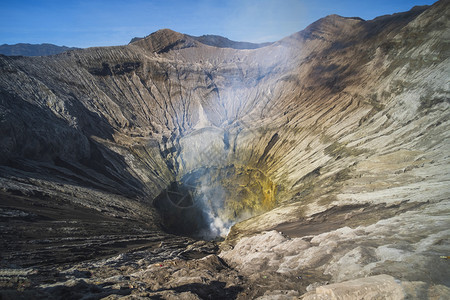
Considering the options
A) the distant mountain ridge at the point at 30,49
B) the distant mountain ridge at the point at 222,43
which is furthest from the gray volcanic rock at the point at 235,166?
the distant mountain ridge at the point at 30,49

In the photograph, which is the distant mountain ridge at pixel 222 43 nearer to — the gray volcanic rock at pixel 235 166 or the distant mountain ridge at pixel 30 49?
the gray volcanic rock at pixel 235 166

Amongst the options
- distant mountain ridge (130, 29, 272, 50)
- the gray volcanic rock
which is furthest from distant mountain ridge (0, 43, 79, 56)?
the gray volcanic rock

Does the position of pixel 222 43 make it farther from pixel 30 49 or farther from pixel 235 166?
pixel 30 49

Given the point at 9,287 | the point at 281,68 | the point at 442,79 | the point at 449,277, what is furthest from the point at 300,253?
the point at 281,68

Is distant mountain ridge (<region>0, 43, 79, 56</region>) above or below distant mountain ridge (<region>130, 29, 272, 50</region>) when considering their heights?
above

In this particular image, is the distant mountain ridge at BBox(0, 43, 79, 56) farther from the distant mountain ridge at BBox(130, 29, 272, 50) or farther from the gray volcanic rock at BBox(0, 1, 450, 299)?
the gray volcanic rock at BBox(0, 1, 450, 299)

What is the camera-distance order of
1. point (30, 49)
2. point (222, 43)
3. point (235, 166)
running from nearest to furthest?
1. point (235, 166)
2. point (222, 43)
3. point (30, 49)

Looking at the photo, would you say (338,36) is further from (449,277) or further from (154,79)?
(449,277)

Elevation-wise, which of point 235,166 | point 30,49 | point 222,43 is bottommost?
point 235,166

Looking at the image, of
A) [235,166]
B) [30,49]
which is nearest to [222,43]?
[235,166]

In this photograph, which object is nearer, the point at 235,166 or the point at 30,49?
the point at 235,166
